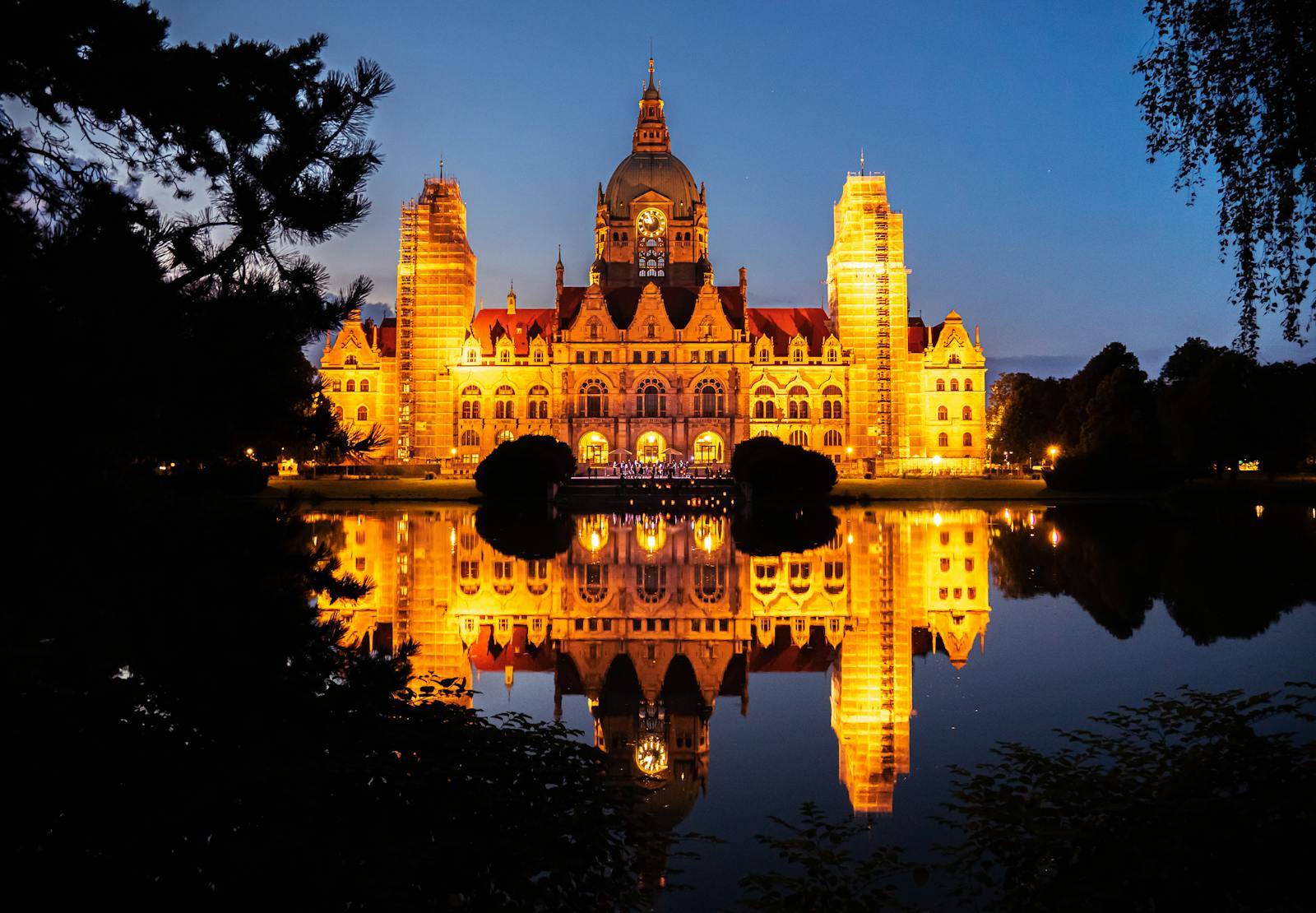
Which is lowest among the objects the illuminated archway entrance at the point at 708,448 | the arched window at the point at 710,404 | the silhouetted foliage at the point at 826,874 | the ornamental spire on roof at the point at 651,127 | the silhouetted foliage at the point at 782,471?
the silhouetted foliage at the point at 826,874

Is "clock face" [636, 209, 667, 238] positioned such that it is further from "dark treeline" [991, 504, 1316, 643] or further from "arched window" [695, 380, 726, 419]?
"dark treeline" [991, 504, 1316, 643]

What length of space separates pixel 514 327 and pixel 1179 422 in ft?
166

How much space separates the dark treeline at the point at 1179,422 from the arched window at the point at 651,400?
29788 mm

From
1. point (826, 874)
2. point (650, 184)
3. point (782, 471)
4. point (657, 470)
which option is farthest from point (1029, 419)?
point (826, 874)

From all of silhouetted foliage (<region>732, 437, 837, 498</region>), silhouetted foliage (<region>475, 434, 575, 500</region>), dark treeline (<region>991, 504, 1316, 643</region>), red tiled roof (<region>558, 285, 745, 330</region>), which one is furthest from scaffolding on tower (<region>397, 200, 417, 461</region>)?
dark treeline (<region>991, 504, 1316, 643</region>)

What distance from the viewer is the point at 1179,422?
65125 millimetres

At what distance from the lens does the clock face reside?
298 ft

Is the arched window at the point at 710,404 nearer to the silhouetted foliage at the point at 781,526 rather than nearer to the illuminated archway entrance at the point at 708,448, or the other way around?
the illuminated archway entrance at the point at 708,448

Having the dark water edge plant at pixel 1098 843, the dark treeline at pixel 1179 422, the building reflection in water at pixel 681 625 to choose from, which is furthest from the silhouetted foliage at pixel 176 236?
the dark treeline at pixel 1179 422

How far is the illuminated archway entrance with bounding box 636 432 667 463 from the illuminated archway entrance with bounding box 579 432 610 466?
96.6 inches

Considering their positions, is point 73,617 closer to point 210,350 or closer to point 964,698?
point 210,350

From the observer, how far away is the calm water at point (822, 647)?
335 inches

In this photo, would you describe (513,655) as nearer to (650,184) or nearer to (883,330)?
(883,330)

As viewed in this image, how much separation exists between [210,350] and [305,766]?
2641 millimetres
